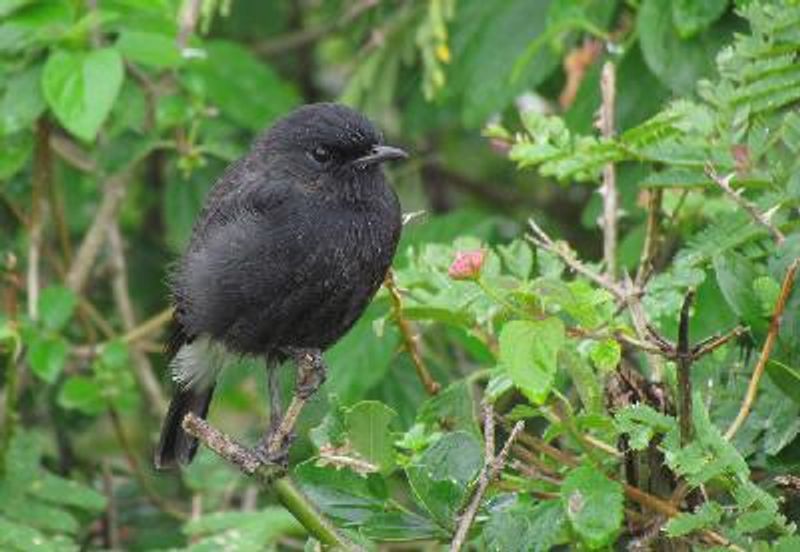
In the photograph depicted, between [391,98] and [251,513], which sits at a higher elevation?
[391,98]

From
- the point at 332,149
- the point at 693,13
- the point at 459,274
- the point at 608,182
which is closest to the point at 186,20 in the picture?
the point at 332,149

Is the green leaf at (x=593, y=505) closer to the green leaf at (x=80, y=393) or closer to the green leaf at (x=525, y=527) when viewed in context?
the green leaf at (x=525, y=527)

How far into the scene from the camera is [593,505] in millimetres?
3311

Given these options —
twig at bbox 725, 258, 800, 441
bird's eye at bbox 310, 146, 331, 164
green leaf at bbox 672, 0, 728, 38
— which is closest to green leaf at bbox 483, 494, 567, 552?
twig at bbox 725, 258, 800, 441

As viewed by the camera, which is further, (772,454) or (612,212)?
(612,212)

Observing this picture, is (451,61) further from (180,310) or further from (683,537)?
(683,537)

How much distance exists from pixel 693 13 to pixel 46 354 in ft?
7.52

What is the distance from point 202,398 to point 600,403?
2211 millimetres

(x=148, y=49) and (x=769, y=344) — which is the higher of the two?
(x=148, y=49)

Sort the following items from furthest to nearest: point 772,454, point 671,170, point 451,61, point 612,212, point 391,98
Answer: point 391,98, point 451,61, point 612,212, point 671,170, point 772,454

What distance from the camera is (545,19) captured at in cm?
570

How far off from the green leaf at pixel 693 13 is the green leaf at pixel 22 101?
196cm

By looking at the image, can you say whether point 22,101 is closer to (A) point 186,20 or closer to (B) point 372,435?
(A) point 186,20

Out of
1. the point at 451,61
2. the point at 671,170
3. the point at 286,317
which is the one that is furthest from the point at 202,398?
the point at 671,170
